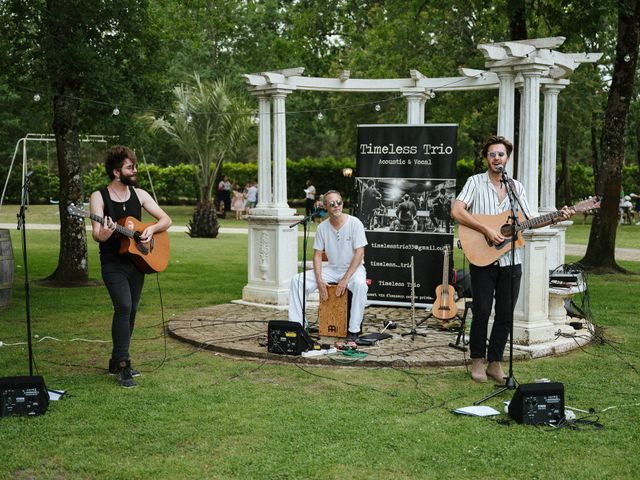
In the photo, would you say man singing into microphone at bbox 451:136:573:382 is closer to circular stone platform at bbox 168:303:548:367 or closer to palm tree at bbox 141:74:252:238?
circular stone platform at bbox 168:303:548:367

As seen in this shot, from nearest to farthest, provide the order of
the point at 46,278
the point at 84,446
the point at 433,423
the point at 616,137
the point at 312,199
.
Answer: the point at 84,446 < the point at 433,423 < the point at 46,278 < the point at 616,137 < the point at 312,199

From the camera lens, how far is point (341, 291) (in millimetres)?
8898

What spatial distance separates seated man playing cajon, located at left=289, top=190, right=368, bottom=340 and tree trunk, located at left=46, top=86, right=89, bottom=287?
556 centimetres

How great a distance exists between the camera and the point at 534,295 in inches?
342

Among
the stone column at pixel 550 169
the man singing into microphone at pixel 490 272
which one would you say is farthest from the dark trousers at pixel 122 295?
the stone column at pixel 550 169

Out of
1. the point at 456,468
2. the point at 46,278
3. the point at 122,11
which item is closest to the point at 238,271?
the point at 46,278

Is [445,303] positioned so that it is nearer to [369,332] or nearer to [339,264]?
[369,332]

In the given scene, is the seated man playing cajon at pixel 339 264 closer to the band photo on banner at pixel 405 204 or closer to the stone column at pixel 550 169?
the band photo on banner at pixel 405 204

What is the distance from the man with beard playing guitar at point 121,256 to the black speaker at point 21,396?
40.1 inches

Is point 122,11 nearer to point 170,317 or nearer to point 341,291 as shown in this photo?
point 170,317

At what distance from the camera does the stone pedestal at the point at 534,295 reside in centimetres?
860

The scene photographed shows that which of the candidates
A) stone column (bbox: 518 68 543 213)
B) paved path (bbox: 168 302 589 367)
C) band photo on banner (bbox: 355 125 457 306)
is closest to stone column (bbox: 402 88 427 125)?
band photo on banner (bbox: 355 125 457 306)

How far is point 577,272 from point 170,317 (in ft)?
16.4

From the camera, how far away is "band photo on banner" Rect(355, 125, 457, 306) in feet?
35.5
